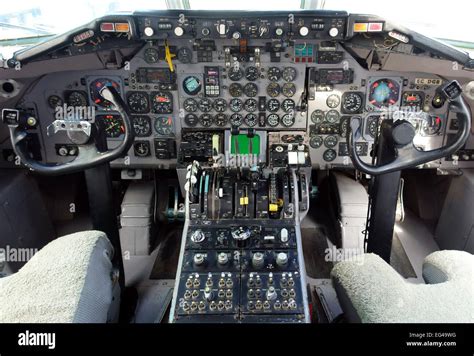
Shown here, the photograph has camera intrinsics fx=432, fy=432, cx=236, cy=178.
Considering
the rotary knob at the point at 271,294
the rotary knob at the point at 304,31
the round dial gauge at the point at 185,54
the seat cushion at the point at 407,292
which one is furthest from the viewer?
the round dial gauge at the point at 185,54

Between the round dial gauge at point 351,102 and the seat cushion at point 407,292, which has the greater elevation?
the round dial gauge at point 351,102

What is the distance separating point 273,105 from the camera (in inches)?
147

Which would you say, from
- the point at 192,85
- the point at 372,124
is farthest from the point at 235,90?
the point at 372,124

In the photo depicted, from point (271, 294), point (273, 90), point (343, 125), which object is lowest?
point (271, 294)

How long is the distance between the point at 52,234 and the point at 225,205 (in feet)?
6.36

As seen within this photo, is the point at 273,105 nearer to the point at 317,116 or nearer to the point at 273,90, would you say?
the point at 273,90

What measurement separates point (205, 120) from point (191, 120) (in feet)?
0.41

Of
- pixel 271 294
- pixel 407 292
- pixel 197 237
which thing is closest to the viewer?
pixel 407 292

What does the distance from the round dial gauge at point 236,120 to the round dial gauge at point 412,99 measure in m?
1.40

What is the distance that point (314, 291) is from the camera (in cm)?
330

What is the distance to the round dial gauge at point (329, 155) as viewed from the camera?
12.9 feet

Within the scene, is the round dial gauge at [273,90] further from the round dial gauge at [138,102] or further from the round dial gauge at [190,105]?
the round dial gauge at [138,102]

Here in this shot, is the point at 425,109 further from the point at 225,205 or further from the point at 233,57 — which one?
the point at 225,205

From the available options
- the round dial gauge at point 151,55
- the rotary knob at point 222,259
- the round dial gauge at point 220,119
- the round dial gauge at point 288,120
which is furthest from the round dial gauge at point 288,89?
the rotary knob at point 222,259
